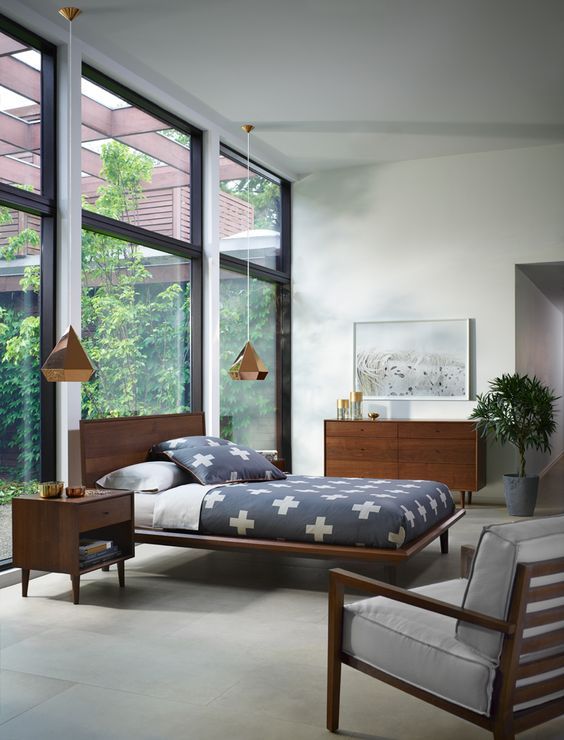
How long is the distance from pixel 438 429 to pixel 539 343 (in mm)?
3271

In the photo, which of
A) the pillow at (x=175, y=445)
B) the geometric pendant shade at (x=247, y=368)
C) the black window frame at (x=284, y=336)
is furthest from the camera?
the black window frame at (x=284, y=336)

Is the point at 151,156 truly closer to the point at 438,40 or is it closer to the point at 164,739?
the point at 438,40

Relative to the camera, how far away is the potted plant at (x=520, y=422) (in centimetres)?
702

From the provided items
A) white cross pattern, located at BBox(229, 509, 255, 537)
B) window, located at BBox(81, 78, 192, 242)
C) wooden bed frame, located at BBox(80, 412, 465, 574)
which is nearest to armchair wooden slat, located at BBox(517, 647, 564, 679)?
wooden bed frame, located at BBox(80, 412, 465, 574)

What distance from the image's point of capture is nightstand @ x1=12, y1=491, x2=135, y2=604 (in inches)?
163

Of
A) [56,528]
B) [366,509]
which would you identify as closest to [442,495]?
[366,509]

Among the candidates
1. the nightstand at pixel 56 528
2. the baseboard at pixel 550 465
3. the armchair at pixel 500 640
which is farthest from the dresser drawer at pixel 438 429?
the armchair at pixel 500 640

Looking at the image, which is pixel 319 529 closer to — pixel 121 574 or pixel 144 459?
pixel 121 574

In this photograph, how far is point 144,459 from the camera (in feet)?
18.2

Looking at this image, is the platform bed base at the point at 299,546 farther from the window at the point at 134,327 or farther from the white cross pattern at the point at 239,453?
the window at the point at 134,327

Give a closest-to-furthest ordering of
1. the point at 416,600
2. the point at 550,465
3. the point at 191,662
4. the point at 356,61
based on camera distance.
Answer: the point at 416,600 < the point at 191,662 < the point at 356,61 < the point at 550,465

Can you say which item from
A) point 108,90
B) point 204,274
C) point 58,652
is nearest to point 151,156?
point 108,90

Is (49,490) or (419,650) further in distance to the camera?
(49,490)

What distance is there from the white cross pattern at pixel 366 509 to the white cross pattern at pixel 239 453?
1.26m
